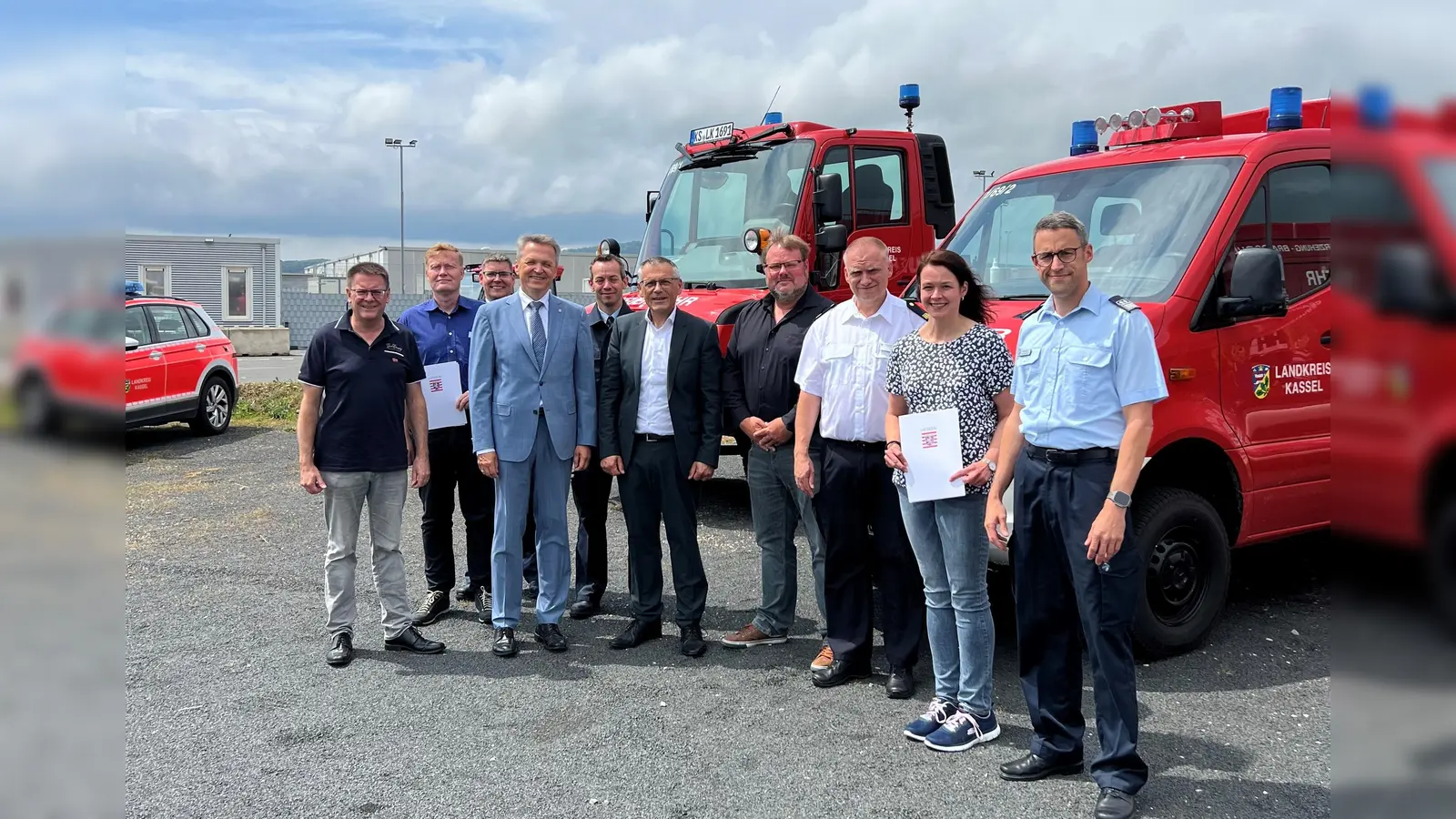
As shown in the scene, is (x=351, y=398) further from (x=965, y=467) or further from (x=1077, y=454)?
(x=1077, y=454)

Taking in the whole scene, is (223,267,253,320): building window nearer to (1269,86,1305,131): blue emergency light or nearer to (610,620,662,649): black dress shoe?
(610,620,662,649): black dress shoe

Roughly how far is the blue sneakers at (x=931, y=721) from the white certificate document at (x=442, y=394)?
3122mm

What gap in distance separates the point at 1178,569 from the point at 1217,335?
1.12 m

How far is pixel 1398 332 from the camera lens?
2.52 feet

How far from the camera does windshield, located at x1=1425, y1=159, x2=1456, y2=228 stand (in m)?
0.69

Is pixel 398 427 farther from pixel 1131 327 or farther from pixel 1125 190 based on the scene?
pixel 1125 190

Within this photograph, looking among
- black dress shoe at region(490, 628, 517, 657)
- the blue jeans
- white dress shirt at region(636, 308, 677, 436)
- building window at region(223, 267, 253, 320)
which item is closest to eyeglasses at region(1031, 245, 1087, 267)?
the blue jeans

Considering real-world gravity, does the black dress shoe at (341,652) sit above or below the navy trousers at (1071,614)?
below

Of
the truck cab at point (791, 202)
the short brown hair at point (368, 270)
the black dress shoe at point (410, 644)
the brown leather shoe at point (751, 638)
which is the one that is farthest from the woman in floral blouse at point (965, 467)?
the truck cab at point (791, 202)

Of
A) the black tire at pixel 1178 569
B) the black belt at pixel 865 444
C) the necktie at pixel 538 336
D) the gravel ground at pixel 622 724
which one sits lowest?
the gravel ground at pixel 622 724

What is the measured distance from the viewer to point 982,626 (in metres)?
4.00

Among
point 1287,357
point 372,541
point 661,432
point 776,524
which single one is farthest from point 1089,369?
point 372,541

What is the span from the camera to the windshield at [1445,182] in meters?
0.69

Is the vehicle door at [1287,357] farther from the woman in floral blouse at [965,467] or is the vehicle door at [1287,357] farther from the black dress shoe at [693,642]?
the black dress shoe at [693,642]
